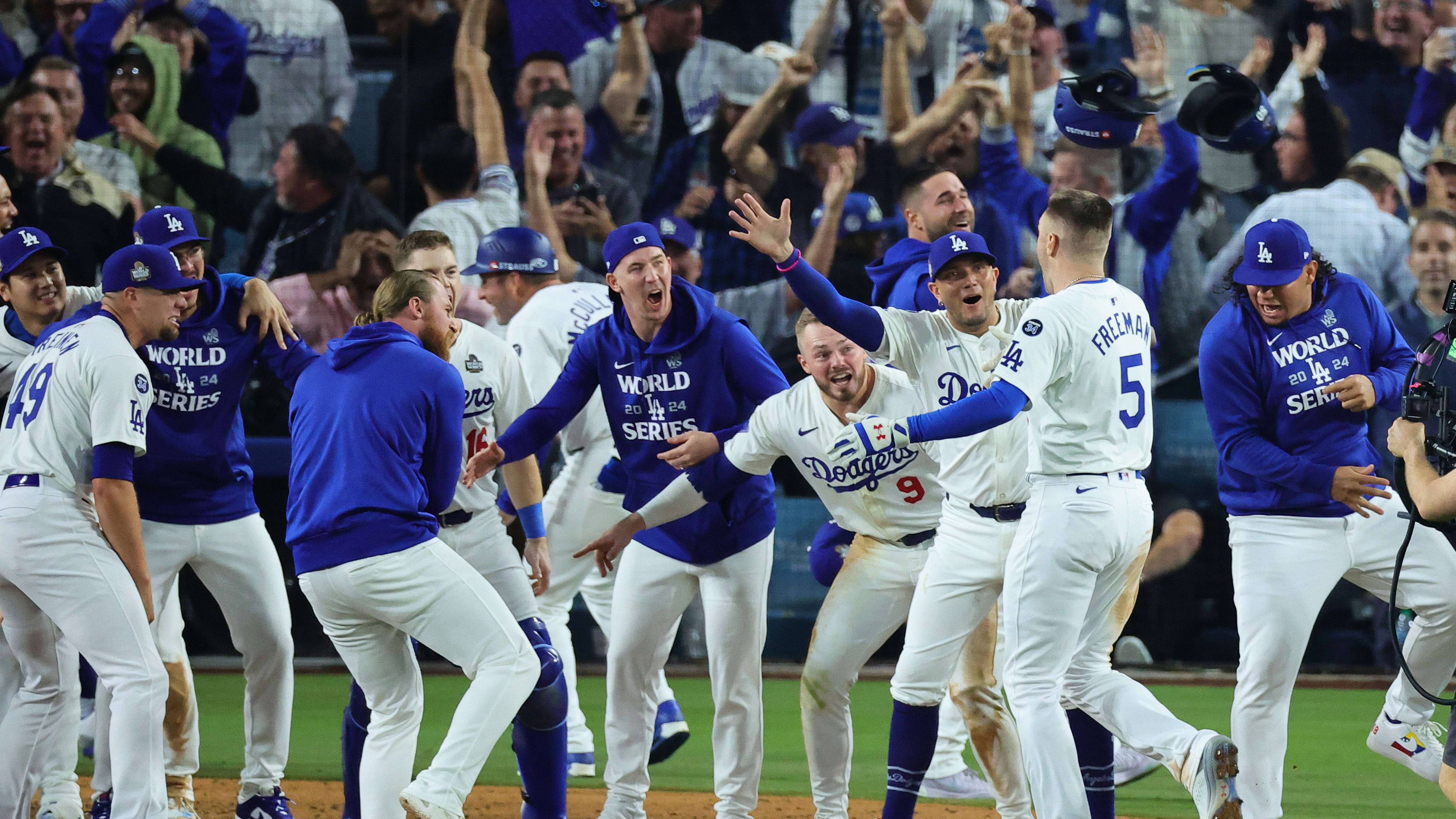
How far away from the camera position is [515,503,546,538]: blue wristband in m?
5.39

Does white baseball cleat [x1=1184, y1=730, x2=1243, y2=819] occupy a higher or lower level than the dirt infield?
higher

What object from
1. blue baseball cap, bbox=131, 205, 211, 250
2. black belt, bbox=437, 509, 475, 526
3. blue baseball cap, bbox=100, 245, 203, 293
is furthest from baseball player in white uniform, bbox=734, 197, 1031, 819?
blue baseball cap, bbox=131, 205, 211, 250

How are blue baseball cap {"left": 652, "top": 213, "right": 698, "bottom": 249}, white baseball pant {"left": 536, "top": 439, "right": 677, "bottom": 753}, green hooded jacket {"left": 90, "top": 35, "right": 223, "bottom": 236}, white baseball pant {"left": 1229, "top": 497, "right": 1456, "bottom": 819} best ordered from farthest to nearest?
green hooded jacket {"left": 90, "top": 35, "right": 223, "bottom": 236}
blue baseball cap {"left": 652, "top": 213, "right": 698, "bottom": 249}
white baseball pant {"left": 536, "top": 439, "right": 677, "bottom": 753}
white baseball pant {"left": 1229, "top": 497, "right": 1456, "bottom": 819}

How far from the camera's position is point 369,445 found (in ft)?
13.8

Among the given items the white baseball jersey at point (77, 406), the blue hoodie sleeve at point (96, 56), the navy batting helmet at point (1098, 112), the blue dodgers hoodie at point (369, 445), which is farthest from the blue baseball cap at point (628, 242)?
the blue hoodie sleeve at point (96, 56)

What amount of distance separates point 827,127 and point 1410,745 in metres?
5.44

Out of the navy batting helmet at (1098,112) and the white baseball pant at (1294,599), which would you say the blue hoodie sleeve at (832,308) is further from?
the navy batting helmet at (1098,112)

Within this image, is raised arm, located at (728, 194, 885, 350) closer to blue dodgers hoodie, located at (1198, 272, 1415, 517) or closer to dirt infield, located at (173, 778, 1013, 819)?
blue dodgers hoodie, located at (1198, 272, 1415, 517)

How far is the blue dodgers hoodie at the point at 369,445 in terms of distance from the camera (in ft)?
13.7

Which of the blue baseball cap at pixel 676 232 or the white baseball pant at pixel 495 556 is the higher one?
the blue baseball cap at pixel 676 232

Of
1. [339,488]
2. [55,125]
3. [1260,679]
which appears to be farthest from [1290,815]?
Answer: [55,125]

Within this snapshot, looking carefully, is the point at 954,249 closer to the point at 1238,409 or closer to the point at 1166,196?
the point at 1238,409

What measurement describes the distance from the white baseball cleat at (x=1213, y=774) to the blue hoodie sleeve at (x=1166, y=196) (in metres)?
5.51

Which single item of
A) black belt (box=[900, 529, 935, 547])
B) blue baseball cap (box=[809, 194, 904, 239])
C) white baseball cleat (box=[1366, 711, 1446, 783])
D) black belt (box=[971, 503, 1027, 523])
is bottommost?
white baseball cleat (box=[1366, 711, 1446, 783])
